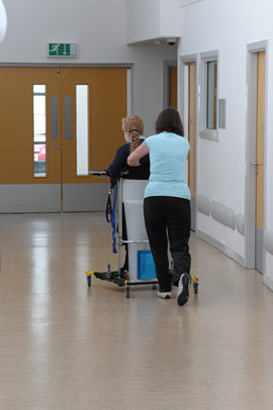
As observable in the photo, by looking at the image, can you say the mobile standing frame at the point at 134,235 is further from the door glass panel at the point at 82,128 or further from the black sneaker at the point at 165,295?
the door glass panel at the point at 82,128

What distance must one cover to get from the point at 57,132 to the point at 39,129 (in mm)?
276

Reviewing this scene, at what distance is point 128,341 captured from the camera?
5.51 m

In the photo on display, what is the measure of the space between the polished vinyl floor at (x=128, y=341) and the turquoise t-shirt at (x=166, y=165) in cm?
94

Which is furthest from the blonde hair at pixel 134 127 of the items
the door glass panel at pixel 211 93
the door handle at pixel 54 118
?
the door handle at pixel 54 118

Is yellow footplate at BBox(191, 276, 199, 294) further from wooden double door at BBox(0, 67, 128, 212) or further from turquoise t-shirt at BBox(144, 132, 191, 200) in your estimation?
wooden double door at BBox(0, 67, 128, 212)

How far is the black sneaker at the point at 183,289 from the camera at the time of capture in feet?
20.5

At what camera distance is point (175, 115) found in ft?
21.2

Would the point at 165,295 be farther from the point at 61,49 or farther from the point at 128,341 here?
the point at 61,49

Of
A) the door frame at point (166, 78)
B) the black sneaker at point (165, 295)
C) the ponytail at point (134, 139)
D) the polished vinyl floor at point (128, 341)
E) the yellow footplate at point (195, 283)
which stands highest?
the door frame at point (166, 78)

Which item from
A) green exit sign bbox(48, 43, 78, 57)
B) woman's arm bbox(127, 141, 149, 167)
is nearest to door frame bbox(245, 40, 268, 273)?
woman's arm bbox(127, 141, 149, 167)

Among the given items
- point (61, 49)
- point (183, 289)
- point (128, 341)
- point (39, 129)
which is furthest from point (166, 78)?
point (128, 341)

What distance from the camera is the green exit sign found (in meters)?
11.7

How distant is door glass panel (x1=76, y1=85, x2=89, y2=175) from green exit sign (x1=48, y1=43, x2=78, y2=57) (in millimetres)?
569

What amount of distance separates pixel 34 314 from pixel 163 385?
1.89 metres
